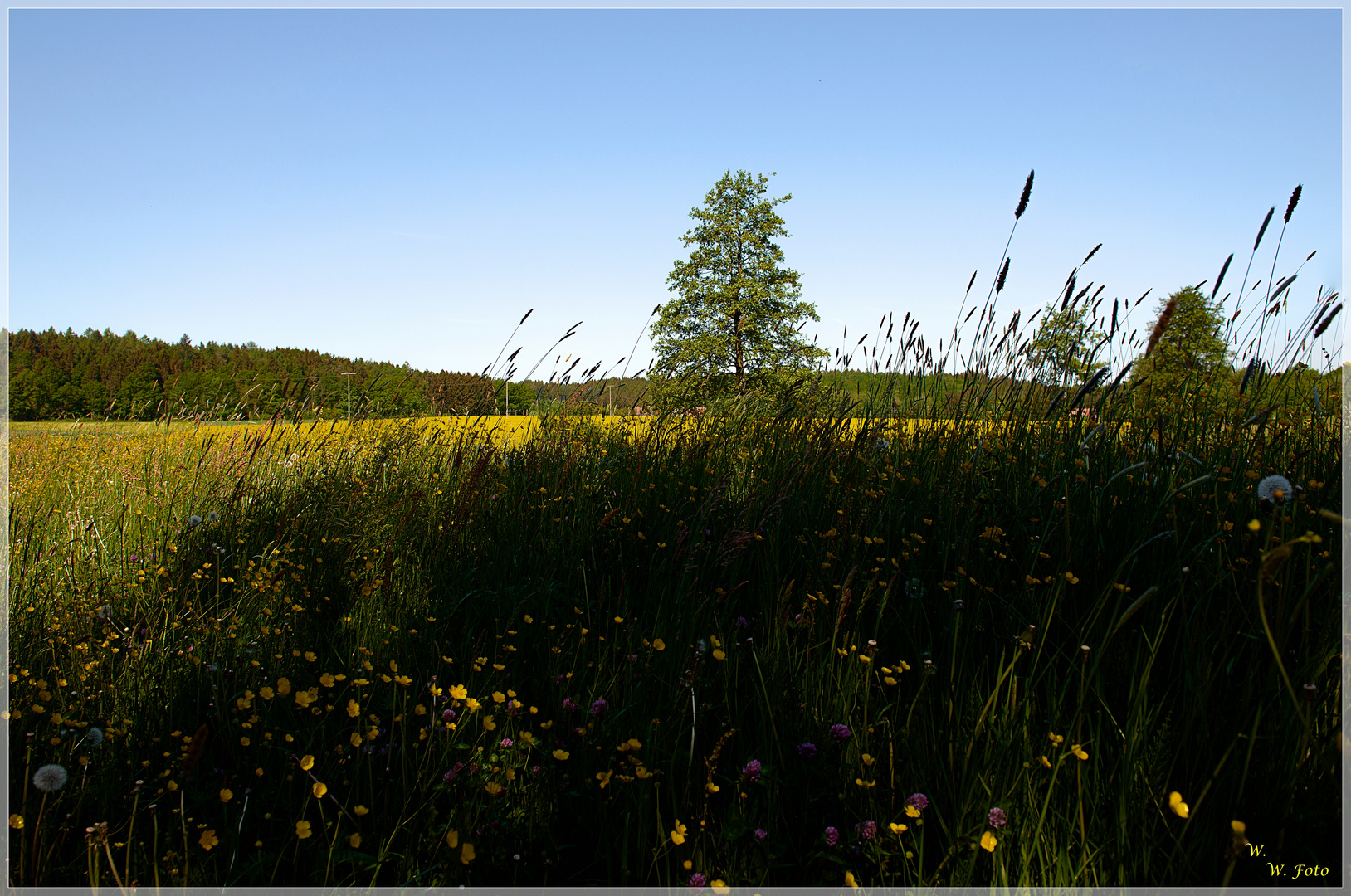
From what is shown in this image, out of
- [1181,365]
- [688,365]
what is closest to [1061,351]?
[1181,365]

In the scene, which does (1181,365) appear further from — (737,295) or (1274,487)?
(737,295)

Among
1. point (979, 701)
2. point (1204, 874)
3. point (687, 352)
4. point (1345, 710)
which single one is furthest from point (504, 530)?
point (687, 352)

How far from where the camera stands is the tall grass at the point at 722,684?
3.28 ft

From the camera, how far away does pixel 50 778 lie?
3.44 feet

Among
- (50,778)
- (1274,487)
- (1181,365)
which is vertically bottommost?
(50,778)

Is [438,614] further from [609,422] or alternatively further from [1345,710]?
[609,422]

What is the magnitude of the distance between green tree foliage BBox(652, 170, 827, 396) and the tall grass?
2544 cm

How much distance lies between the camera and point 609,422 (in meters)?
4.68

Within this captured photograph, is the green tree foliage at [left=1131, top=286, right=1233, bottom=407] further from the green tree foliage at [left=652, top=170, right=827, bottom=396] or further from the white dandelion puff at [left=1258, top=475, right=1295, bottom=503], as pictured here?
the green tree foliage at [left=652, top=170, right=827, bottom=396]

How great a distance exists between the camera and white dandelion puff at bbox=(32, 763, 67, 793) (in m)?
1.02

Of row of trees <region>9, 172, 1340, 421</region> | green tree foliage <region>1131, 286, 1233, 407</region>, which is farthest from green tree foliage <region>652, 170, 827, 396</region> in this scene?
green tree foliage <region>1131, 286, 1233, 407</region>

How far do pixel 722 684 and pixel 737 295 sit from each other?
27.2m

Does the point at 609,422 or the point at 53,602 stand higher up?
the point at 609,422

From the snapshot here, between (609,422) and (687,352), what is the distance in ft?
73.8
